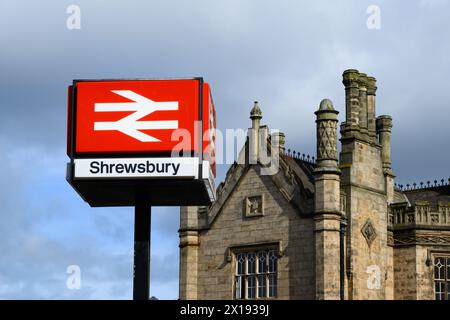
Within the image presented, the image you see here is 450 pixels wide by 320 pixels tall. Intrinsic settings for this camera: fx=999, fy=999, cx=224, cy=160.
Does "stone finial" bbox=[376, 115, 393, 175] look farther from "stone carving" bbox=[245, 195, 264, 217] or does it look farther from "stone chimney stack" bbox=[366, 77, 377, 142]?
"stone carving" bbox=[245, 195, 264, 217]

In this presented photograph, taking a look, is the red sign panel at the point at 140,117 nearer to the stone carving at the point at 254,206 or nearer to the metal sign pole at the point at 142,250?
the metal sign pole at the point at 142,250

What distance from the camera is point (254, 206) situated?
44.7 metres

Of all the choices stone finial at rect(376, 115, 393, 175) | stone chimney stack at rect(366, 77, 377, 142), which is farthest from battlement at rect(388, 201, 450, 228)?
stone finial at rect(376, 115, 393, 175)

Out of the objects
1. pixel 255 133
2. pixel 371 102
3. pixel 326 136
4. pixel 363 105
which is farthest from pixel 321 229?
pixel 371 102

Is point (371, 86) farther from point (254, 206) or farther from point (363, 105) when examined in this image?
point (254, 206)

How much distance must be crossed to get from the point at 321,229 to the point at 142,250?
68.0 feet

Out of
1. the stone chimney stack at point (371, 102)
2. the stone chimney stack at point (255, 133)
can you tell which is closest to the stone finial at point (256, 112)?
the stone chimney stack at point (255, 133)

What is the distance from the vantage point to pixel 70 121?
2206 centimetres

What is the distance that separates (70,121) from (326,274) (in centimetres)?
2114

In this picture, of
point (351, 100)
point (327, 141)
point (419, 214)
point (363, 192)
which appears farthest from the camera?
point (419, 214)

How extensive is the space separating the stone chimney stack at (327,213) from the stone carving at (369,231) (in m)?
2.89

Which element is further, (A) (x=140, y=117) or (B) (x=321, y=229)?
(B) (x=321, y=229)

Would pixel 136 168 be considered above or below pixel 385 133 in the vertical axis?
below

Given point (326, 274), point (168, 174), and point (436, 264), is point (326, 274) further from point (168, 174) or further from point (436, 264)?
point (168, 174)
